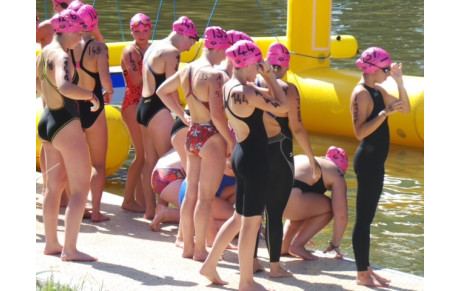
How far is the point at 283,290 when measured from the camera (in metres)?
5.68

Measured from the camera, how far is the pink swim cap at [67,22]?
5867mm

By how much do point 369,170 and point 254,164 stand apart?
Result: 0.76 metres

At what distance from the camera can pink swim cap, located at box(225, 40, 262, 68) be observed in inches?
207

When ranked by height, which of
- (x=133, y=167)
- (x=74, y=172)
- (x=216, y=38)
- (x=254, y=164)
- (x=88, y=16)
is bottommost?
(x=133, y=167)

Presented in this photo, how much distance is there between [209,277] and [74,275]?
87cm

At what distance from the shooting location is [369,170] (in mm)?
5637

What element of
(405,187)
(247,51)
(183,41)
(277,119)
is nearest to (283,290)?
(277,119)

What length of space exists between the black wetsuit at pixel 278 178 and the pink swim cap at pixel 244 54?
1.97 ft

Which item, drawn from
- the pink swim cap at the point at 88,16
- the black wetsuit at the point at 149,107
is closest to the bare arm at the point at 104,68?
the pink swim cap at the point at 88,16

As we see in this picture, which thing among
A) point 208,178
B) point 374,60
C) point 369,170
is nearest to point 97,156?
point 208,178

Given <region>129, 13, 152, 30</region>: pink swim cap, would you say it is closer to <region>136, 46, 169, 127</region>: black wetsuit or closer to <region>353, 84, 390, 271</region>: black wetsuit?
<region>136, 46, 169, 127</region>: black wetsuit

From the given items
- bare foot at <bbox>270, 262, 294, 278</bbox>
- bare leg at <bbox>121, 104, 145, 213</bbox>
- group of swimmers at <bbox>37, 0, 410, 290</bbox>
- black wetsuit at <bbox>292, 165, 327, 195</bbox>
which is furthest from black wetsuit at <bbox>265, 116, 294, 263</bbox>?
bare leg at <bbox>121, 104, 145, 213</bbox>

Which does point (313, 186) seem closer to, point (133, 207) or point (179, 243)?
point (179, 243)
